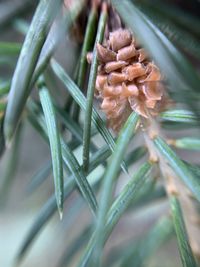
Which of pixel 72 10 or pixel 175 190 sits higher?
pixel 72 10

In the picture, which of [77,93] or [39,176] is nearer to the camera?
[77,93]

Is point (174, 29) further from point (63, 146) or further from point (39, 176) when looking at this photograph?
point (39, 176)

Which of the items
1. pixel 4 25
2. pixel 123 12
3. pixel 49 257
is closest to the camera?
pixel 123 12

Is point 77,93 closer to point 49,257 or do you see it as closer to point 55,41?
point 55,41

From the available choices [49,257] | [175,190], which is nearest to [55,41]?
[175,190]

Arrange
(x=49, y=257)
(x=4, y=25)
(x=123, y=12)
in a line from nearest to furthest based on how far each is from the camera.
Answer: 1. (x=123, y=12)
2. (x=4, y=25)
3. (x=49, y=257)

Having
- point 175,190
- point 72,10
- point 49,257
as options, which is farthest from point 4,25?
point 49,257

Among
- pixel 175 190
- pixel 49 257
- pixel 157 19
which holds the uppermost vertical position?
pixel 157 19
